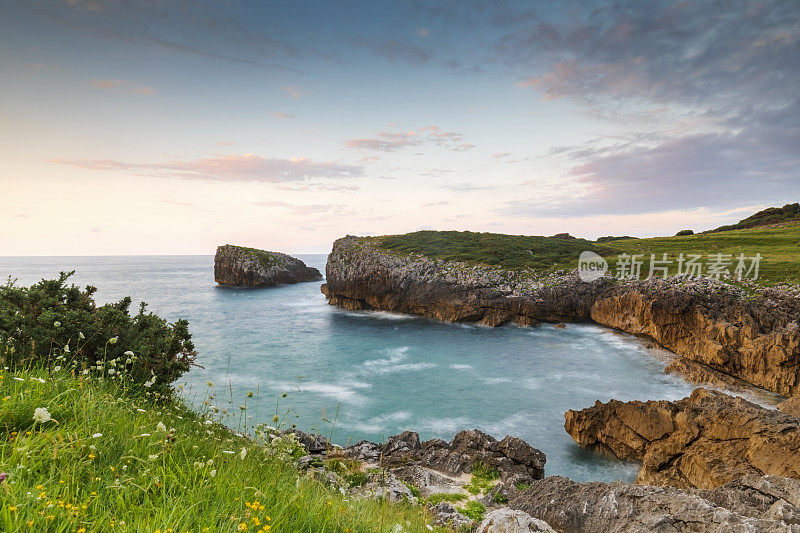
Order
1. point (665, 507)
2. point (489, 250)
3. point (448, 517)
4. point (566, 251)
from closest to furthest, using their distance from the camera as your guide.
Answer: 1. point (665, 507)
2. point (448, 517)
3. point (489, 250)
4. point (566, 251)

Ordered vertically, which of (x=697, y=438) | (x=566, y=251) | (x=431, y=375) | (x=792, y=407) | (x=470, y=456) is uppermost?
(x=566, y=251)

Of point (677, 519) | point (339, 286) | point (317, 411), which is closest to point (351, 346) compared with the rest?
point (317, 411)

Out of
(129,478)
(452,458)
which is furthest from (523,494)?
(129,478)

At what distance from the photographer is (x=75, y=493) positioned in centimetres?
305

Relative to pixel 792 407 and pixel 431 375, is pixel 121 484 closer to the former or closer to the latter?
pixel 792 407

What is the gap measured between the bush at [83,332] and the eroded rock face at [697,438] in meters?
17.3

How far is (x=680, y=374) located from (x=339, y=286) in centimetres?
4794

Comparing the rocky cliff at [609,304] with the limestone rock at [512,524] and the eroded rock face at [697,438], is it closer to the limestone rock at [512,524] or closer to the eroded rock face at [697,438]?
the eroded rock face at [697,438]

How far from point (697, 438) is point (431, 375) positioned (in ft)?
59.8

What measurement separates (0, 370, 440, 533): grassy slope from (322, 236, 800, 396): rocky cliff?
108ft

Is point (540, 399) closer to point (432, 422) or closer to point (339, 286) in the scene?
point (432, 422)

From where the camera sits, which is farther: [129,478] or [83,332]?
[83,332]

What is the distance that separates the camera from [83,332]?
1016 cm

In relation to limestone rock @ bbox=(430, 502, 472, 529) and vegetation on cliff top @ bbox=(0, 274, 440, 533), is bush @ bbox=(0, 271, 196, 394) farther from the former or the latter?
limestone rock @ bbox=(430, 502, 472, 529)
